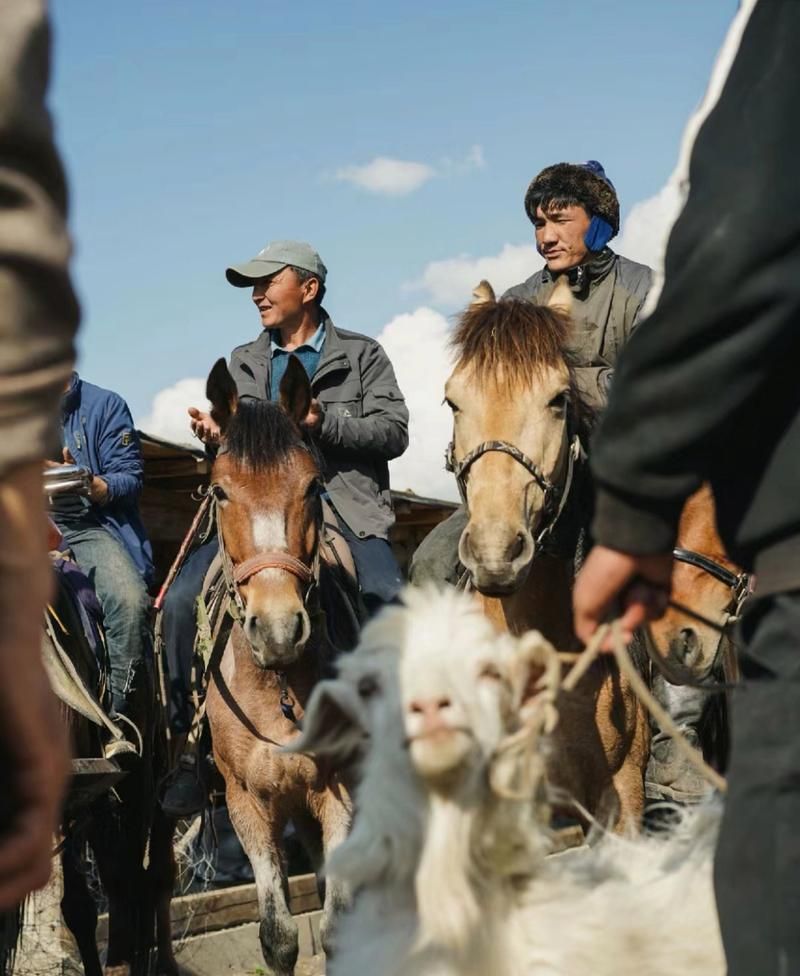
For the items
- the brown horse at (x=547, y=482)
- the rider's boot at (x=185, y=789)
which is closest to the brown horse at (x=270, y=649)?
the rider's boot at (x=185, y=789)

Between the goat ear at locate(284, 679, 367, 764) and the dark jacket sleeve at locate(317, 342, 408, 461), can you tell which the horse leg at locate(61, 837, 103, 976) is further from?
the goat ear at locate(284, 679, 367, 764)

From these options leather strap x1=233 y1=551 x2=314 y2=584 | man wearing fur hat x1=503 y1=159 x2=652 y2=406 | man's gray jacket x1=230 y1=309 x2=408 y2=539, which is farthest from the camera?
man's gray jacket x1=230 y1=309 x2=408 y2=539

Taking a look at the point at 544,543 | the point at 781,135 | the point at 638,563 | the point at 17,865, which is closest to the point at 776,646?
the point at 638,563

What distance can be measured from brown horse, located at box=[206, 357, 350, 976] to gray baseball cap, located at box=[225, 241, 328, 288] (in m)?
1.08

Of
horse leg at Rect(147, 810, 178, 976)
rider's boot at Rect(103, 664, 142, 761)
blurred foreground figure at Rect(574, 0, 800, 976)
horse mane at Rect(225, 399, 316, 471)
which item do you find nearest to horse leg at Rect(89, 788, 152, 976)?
horse leg at Rect(147, 810, 178, 976)

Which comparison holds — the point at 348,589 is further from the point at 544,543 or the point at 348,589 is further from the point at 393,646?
the point at 393,646

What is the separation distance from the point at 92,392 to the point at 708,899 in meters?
6.22

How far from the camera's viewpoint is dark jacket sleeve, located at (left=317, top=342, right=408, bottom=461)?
891cm

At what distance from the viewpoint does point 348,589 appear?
8.68 meters

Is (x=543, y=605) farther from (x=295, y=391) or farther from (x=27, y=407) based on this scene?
(x=27, y=407)

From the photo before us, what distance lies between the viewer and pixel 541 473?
270 inches

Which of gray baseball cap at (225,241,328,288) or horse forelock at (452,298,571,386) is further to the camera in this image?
gray baseball cap at (225,241,328,288)

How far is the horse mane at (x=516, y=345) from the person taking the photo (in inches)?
279

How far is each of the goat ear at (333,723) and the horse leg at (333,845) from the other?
3562 mm
